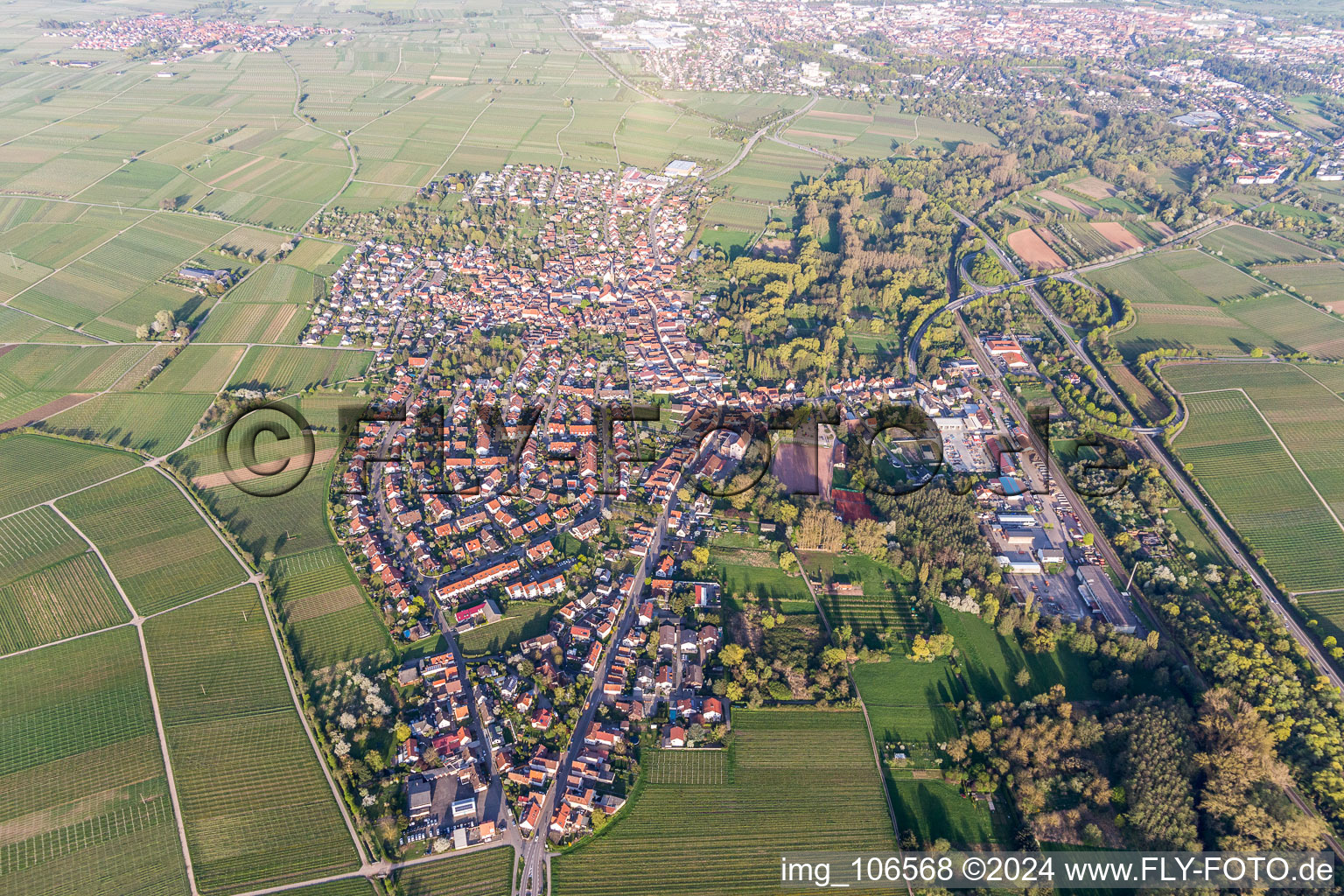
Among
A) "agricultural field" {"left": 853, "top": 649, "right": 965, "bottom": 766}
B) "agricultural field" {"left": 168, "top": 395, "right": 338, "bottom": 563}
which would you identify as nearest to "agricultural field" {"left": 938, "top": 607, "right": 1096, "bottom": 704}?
"agricultural field" {"left": 853, "top": 649, "right": 965, "bottom": 766}

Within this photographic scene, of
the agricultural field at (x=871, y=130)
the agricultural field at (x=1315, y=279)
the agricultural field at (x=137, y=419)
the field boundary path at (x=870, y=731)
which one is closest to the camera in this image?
the field boundary path at (x=870, y=731)

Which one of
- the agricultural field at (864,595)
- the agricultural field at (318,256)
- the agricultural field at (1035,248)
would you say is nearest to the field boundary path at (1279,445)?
the agricultural field at (864,595)

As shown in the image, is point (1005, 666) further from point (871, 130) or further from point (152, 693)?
point (871, 130)

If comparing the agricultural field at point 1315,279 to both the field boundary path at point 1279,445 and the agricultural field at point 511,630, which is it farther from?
the agricultural field at point 511,630

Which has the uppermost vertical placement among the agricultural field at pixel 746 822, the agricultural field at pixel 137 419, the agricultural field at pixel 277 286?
the agricultural field at pixel 277 286

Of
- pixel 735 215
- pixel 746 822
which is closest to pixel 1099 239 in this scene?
pixel 735 215
